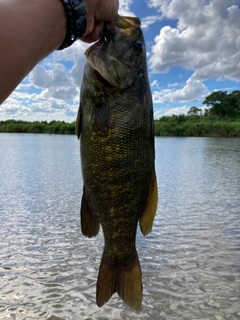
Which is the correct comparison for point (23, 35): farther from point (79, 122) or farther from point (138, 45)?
point (138, 45)

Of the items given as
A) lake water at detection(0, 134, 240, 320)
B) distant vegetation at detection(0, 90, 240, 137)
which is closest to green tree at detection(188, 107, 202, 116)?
distant vegetation at detection(0, 90, 240, 137)

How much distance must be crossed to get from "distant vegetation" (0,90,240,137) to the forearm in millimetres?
69976

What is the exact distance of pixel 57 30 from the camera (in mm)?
1834

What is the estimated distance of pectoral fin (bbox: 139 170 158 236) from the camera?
2.56 meters

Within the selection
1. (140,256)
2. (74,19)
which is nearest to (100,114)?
(74,19)

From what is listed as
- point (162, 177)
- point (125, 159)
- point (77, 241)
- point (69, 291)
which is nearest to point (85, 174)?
point (125, 159)

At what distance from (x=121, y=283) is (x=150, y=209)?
0.59 meters

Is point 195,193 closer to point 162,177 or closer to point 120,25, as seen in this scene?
point 162,177

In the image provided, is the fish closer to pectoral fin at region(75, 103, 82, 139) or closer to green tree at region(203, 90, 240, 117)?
pectoral fin at region(75, 103, 82, 139)

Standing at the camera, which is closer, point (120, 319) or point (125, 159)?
point (125, 159)

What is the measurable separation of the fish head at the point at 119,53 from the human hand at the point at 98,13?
8cm

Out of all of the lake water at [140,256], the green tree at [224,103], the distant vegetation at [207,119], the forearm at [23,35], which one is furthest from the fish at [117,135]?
the green tree at [224,103]

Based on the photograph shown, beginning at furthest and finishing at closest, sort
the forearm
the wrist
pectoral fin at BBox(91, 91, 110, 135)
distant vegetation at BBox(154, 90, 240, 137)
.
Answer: distant vegetation at BBox(154, 90, 240, 137)
pectoral fin at BBox(91, 91, 110, 135)
the wrist
the forearm

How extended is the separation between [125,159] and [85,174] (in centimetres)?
29
